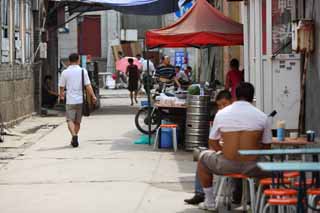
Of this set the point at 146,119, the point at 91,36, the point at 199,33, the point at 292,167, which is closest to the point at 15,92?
the point at 146,119

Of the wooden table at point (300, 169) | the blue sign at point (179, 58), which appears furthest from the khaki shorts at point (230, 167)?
the blue sign at point (179, 58)

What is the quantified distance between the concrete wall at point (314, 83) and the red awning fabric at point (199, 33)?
475 centimetres

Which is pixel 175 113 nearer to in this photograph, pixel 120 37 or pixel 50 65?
pixel 50 65

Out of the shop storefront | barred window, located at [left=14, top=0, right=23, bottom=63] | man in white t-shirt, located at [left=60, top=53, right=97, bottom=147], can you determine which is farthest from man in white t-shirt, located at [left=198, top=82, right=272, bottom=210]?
barred window, located at [left=14, top=0, right=23, bottom=63]

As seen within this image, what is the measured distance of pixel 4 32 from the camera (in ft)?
58.6

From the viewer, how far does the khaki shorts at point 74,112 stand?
46.6 ft

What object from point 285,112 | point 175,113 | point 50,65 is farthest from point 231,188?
point 50,65

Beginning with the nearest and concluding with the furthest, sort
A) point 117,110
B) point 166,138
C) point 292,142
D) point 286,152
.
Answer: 1. point 286,152
2. point 292,142
3. point 166,138
4. point 117,110

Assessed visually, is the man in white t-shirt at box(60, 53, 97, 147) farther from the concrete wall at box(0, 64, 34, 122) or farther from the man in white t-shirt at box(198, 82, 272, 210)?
the man in white t-shirt at box(198, 82, 272, 210)

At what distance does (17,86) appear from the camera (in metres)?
19.2

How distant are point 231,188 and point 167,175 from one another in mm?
2806

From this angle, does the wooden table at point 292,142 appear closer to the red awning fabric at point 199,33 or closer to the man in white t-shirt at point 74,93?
the red awning fabric at point 199,33

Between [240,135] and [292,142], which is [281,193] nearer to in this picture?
[240,135]

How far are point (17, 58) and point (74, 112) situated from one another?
571cm
